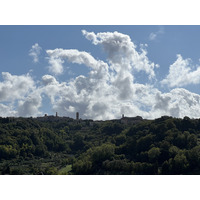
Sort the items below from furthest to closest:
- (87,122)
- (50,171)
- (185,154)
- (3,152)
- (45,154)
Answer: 1. (87,122)
2. (45,154)
3. (3,152)
4. (50,171)
5. (185,154)

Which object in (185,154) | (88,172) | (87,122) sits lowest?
(88,172)

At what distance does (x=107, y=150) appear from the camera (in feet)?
269

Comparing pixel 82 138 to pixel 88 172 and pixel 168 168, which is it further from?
pixel 168 168

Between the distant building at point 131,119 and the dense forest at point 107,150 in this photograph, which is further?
the distant building at point 131,119

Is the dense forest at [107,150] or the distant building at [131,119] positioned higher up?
the distant building at [131,119]

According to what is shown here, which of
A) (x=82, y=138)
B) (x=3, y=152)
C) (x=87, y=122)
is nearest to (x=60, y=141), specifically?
(x=82, y=138)

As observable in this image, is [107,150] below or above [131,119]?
below

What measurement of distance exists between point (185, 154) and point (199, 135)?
26.3m

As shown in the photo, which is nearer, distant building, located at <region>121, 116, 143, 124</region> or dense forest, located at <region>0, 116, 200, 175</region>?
dense forest, located at <region>0, 116, 200, 175</region>

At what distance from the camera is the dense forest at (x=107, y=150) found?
65.1 meters

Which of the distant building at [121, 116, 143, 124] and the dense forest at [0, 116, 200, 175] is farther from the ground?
the distant building at [121, 116, 143, 124]

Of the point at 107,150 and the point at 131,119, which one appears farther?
the point at 131,119

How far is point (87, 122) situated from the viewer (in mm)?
178000

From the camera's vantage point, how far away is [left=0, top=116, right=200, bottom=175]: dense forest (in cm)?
6512
